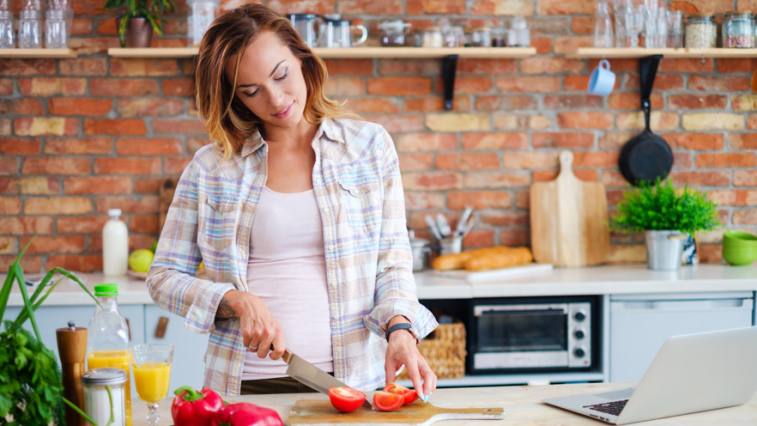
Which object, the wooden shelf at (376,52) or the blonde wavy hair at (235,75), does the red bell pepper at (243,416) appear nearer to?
the blonde wavy hair at (235,75)

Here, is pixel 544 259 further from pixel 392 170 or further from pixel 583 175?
pixel 392 170

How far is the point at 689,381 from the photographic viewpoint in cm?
166

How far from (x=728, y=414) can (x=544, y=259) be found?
208 centimetres

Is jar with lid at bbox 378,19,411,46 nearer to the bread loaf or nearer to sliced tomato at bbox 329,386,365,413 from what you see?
the bread loaf

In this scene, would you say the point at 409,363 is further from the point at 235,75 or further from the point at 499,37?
the point at 499,37

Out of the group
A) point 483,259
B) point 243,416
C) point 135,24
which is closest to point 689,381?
point 243,416

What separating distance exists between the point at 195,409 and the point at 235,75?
0.82 meters

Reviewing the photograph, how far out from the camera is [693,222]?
3.54 meters

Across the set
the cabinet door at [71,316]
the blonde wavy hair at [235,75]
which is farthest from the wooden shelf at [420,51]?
the blonde wavy hair at [235,75]

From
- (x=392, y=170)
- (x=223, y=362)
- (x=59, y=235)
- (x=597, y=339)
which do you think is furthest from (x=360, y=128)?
(x=59, y=235)

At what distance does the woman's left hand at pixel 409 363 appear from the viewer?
1.74m

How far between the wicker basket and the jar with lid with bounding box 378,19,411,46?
117cm

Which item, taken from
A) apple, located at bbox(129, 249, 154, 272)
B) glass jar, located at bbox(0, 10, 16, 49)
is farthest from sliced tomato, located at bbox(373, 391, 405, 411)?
glass jar, located at bbox(0, 10, 16, 49)

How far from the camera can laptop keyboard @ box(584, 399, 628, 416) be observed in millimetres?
1720
